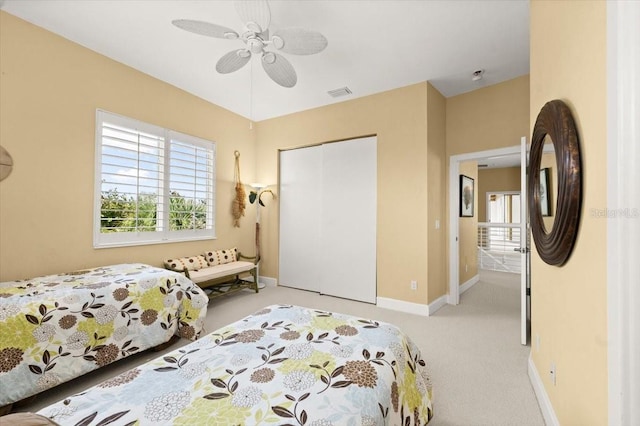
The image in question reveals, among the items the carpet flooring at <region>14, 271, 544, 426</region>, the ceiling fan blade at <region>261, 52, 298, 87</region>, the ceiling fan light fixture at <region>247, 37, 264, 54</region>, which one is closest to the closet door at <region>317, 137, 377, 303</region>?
the carpet flooring at <region>14, 271, 544, 426</region>

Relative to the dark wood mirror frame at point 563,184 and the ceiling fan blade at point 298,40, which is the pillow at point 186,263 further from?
the dark wood mirror frame at point 563,184

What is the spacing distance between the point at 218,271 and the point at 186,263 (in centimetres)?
42

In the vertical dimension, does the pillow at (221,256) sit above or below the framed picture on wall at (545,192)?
below

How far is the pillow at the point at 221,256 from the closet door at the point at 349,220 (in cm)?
139

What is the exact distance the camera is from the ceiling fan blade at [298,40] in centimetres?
202

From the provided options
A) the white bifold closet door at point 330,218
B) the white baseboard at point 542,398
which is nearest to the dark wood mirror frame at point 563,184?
the white baseboard at point 542,398

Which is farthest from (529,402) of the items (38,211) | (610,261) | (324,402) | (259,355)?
(38,211)

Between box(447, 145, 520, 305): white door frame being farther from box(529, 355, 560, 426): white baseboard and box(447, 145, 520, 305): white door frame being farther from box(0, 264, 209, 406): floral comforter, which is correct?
box(0, 264, 209, 406): floral comforter

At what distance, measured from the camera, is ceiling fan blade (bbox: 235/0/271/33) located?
6.37 ft

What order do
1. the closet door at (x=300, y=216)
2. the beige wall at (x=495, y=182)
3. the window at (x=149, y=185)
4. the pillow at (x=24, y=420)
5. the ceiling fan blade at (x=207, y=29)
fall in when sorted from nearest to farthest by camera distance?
the pillow at (x=24, y=420) → the ceiling fan blade at (x=207, y=29) → the window at (x=149, y=185) → the closet door at (x=300, y=216) → the beige wall at (x=495, y=182)

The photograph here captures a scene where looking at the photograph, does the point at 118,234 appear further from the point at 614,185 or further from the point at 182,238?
the point at 614,185

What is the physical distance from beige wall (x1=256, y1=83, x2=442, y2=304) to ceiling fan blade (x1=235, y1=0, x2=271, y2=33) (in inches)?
84.3

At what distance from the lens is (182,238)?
12.5ft

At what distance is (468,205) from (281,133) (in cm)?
366
